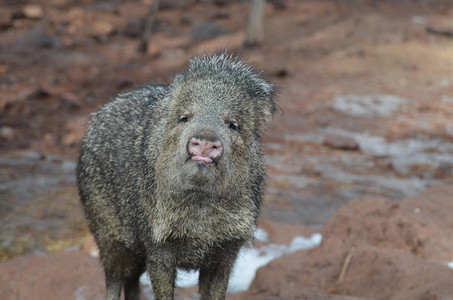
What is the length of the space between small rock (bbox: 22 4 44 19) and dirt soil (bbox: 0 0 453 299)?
0.10 feet

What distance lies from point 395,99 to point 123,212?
24.3ft

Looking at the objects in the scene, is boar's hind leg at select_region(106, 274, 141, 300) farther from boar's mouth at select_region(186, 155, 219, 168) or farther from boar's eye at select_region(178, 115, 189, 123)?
boar's mouth at select_region(186, 155, 219, 168)

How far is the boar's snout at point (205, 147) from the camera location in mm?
2584

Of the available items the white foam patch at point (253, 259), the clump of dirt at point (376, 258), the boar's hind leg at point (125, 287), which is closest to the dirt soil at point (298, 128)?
the clump of dirt at point (376, 258)

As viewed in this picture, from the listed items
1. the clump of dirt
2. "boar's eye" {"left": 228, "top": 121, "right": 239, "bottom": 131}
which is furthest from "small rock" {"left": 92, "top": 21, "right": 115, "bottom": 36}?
"boar's eye" {"left": 228, "top": 121, "right": 239, "bottom": 131}

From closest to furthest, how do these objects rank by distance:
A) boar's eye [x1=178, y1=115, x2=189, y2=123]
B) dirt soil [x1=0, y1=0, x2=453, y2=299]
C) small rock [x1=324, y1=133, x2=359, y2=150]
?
boar's eye [x1=178, y1=115, x2=189, y2=123]
dirt soil [x1=0, y1=0, x2=453, y2=299]
small rock [x1=324, y1=133, x2=359, y2=150]

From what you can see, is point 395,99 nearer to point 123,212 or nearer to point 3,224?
point 3,224

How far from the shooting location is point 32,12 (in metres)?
15.0

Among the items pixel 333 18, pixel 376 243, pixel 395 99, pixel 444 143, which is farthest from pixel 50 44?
pixel 376 243

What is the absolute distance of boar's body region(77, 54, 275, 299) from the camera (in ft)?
9.25

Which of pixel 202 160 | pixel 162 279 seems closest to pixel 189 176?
pixel 202 160

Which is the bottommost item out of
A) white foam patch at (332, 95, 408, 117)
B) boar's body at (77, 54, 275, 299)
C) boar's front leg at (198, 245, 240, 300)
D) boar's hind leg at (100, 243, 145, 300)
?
white foam patch at (332, 95, 408, 117)

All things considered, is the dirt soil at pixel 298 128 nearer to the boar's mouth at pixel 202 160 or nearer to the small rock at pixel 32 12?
the small rock at pixel 32 12

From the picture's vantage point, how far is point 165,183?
299cm
